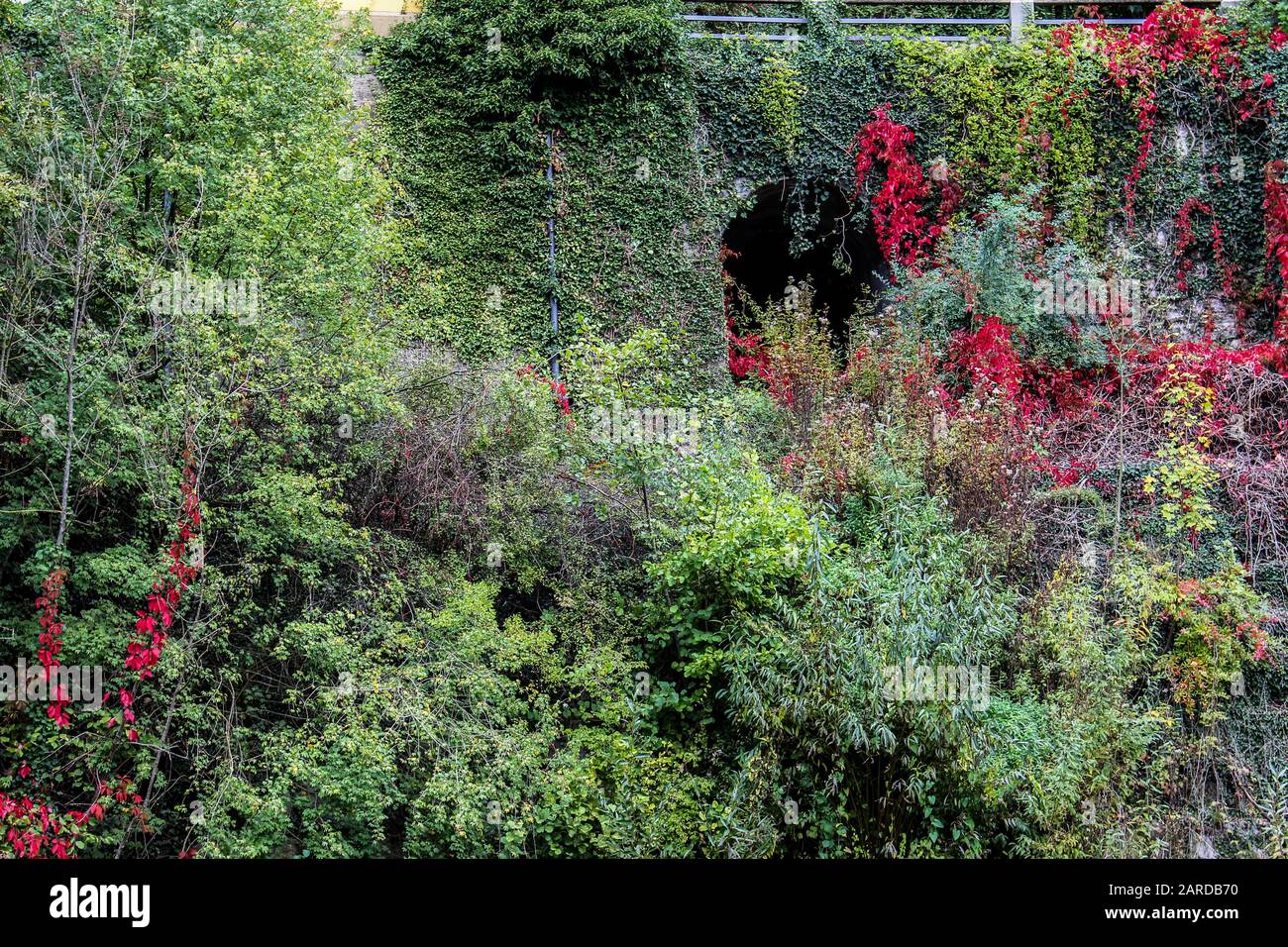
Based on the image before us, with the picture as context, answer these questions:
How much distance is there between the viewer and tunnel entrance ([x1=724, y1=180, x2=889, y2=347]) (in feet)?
48.2

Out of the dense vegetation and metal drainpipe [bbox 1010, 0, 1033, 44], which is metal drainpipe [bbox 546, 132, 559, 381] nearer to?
the dense vegetation

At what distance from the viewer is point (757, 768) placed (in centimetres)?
739

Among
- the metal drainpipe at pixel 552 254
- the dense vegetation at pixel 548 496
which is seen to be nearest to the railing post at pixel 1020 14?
the dense vegetation at pixel 548 496

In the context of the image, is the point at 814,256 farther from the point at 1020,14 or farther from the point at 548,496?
the point at 548,496

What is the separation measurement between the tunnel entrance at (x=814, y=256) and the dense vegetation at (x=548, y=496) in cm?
162

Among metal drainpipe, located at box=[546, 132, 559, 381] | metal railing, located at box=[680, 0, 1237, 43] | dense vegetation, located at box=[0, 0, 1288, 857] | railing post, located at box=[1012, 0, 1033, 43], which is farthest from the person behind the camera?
railing post, located at box=[1012, 0, 1033, 43]

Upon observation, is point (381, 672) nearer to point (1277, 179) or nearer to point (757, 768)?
point (757, 768)

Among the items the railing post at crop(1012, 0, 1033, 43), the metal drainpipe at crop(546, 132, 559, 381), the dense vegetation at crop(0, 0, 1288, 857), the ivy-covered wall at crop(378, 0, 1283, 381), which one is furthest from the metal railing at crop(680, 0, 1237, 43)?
the metal drainpipe at crop(546, 132, 559, 381)

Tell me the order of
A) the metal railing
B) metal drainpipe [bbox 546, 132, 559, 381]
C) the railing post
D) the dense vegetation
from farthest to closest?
the railing post < the metal railing < metal drainpipe [bbox 546, 132, 559, 381] < the dense vegetation

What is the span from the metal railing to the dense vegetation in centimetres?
146

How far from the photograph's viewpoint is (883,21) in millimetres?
14516

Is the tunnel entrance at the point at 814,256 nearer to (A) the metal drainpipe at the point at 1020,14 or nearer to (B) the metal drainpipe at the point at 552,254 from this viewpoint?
(B) the metal drainpipe at the point at 552,254

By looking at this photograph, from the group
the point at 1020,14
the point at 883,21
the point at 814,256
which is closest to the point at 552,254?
the point at 883,21
